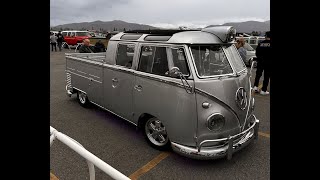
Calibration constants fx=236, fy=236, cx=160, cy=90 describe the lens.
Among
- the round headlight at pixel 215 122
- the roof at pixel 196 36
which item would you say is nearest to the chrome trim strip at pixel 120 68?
the roof at pixel 196 36

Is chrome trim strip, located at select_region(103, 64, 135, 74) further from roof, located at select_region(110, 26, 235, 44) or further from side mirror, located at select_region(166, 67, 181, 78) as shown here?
side mirror, located at select_region(166, 67, 181, 78)

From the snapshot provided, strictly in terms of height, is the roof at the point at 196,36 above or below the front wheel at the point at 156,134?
above

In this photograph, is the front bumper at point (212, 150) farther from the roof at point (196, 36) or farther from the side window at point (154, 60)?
the roof at point (196, 36)

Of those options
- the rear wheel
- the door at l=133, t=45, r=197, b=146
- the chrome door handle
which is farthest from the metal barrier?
the rear wheel

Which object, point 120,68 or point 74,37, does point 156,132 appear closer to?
point 120,68

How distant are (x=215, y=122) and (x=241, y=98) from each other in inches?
24.1

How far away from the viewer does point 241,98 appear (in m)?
3.65

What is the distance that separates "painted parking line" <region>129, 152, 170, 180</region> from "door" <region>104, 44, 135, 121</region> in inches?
38.0

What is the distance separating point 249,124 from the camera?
4.01 m

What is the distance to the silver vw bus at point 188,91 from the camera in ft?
11.1

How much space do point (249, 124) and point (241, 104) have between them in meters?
0.58
